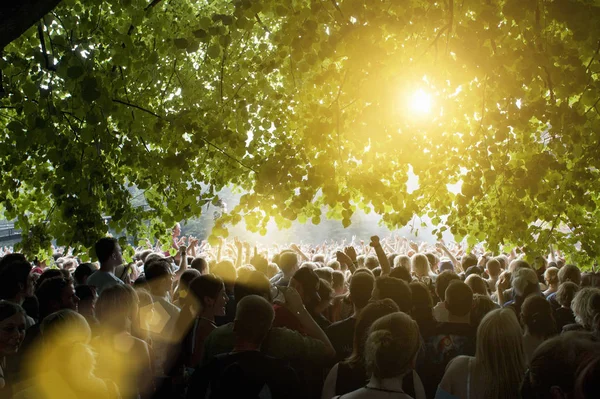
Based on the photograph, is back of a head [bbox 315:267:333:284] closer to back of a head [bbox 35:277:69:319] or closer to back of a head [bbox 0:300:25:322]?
back of a head [bbox 35:277:69:319]

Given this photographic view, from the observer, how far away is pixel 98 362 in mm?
4219

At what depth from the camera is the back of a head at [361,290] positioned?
5039 mm

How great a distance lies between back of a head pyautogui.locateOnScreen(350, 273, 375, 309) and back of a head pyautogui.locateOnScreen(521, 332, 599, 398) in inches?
102

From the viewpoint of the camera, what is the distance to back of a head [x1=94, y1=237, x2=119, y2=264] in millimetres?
6352

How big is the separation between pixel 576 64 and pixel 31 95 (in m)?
4.72

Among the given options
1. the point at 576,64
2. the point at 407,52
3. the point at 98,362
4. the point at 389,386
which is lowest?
the point at 389,386

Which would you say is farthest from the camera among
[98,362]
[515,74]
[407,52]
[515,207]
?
[515,207]

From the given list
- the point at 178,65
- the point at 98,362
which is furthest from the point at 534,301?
the point at 178,65

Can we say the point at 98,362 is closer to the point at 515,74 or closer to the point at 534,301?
the point at 534,301

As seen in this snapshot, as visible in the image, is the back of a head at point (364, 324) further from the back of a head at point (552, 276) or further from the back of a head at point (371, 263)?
the back of a head at point (371, 263)

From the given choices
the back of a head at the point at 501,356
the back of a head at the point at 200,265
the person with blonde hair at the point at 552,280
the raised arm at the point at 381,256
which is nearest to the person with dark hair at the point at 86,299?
the back of a head at the point at 200,265

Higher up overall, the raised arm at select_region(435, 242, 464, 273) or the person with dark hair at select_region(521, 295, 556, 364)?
the raised arm at select_region(435, 242, 464, 273)

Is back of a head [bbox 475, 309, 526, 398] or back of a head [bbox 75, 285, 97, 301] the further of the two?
back of a head [bbox 75, 285, 97, 301]

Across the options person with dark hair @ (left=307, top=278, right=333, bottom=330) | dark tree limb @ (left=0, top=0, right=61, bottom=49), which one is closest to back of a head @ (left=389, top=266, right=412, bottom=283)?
person with dark hair @ (left=307, top=278, right=333, bottom=330)
